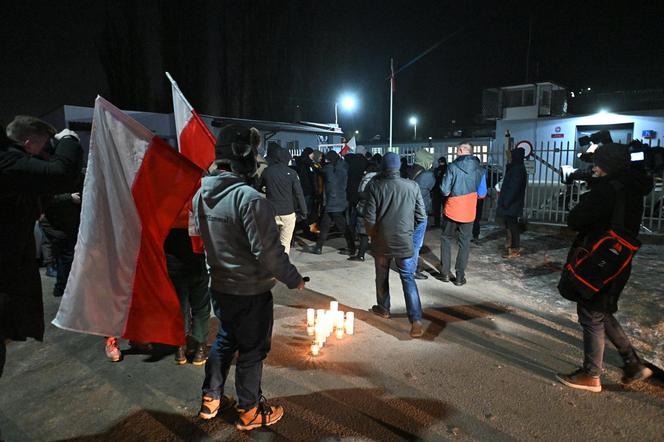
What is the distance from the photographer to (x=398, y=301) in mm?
5852

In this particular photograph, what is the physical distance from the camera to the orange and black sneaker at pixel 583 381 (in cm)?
360

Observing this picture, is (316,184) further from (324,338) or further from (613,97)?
(613,97)

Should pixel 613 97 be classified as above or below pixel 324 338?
above

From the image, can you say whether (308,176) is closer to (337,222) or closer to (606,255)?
(337,222)

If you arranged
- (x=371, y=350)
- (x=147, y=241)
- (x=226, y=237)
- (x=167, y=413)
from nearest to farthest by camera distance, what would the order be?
(x=226, y=237), (x=147, y=241), (x=167, y=413), (x=371, y=350)

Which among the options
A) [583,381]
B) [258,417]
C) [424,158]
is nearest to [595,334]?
[583,381]

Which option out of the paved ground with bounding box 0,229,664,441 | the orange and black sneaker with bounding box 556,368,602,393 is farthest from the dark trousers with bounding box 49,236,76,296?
the orange and black sneaker with bounding box 556,368,602,393

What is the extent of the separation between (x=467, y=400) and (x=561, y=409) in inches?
28.2

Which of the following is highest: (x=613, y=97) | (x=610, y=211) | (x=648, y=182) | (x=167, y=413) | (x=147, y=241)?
(x=613, y=97)

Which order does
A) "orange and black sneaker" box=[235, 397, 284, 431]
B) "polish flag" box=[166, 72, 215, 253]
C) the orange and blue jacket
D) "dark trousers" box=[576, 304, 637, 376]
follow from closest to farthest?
1. "orange and black sneaker" box=[235, 397, 284, 431]
2. "dark trousers" box=[576, 304, 637, 376]
3. "polish flag" box=[166, 72, 215, 253]
4. the orange and blue jacket

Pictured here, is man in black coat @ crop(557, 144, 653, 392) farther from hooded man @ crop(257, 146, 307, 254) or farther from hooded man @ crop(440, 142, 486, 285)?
hooded man @ crop(257, 146, 307, 254)

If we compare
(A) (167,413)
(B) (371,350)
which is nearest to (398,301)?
(B) (371,350)

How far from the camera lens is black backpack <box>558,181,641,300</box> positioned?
3.36m

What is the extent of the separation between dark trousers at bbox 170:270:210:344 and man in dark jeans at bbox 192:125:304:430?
3.25 ft
